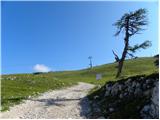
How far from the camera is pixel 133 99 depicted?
92.0 ft

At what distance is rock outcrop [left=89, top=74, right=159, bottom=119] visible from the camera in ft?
78.6

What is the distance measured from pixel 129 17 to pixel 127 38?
330 cm

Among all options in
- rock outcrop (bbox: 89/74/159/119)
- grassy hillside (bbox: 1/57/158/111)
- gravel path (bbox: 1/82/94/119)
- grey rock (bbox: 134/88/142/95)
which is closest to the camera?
rock outcrop (bbox: 89/74/159/119)

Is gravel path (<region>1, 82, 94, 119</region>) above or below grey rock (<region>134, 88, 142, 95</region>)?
below

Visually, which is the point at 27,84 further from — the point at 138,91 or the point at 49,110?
the point at 138,91

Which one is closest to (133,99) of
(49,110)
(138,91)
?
(138,91)

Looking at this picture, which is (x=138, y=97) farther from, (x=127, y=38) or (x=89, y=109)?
(x=127, y=38)

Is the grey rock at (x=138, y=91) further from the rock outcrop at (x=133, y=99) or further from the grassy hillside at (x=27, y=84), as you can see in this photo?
the grassy hillside at (x=27, y=84)

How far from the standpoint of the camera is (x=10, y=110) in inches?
1176

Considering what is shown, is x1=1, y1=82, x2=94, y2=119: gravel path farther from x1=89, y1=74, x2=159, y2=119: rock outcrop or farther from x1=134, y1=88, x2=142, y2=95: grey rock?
x1=134, y1=88, x2=142, y2=95: grey rock

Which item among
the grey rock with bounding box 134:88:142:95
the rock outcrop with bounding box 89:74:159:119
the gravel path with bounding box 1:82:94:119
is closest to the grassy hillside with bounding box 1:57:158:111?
the gravel path with bounding box 1:82:94:119

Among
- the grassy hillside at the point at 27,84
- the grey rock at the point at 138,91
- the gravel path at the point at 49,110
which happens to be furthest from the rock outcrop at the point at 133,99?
the grassy hillside at the point at 27,84

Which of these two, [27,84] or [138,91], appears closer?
[138,91]

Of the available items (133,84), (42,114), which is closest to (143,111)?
(133,84)
